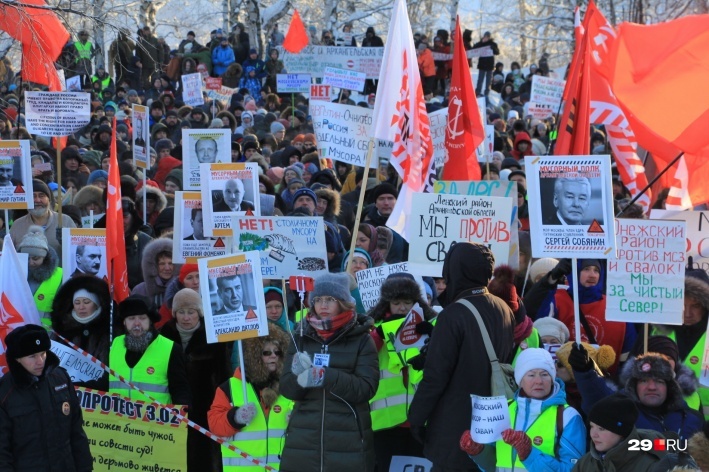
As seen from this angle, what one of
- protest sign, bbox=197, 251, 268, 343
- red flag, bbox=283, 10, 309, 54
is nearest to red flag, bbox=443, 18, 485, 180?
protest sign, bbox=197, 251, 268, 343

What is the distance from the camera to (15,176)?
9414 mm

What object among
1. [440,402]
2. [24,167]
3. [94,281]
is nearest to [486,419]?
[440,402]

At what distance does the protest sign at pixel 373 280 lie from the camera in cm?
739

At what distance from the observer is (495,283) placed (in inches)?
245

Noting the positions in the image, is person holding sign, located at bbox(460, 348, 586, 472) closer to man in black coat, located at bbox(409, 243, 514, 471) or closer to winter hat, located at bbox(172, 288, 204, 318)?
man in black coat, located at bbox(409, 243, 514, 471)

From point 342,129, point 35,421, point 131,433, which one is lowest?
point 131,433

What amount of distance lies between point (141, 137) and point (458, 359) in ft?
21.8

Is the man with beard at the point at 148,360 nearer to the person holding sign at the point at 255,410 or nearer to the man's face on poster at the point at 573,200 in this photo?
the person holding sign at the point at 255,410

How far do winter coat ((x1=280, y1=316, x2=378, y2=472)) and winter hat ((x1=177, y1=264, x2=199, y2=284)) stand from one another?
214 centimetres

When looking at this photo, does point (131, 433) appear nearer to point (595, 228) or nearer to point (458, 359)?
point (458, 359)

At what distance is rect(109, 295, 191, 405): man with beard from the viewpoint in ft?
22.7

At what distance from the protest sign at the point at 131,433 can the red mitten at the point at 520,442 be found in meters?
2.40

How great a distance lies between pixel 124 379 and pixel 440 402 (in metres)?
2.26

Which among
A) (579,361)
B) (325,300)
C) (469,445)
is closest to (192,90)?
(325,300)
